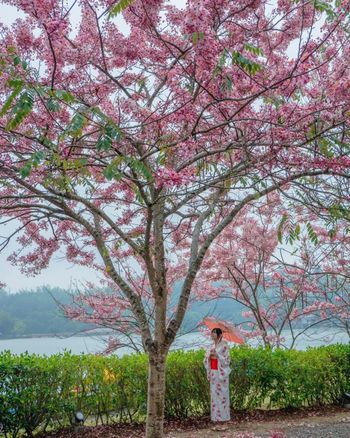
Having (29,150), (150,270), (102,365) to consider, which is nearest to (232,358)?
(102,365)

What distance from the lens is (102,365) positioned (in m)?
7.24

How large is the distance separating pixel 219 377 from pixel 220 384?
0.11 metres

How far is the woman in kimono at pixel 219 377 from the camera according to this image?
288 inches

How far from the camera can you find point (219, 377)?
7.42 metres

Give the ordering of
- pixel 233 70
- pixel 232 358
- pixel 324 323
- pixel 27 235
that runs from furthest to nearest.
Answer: pixel 324 323
pixel 27 235
pixel 232 358
pixel 233 70

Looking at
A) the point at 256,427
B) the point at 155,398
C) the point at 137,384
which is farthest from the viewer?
the point at 137,384

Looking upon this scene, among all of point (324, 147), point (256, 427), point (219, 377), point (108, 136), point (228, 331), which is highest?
point (324, 147)

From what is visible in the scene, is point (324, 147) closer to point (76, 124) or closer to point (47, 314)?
point (76, 124)

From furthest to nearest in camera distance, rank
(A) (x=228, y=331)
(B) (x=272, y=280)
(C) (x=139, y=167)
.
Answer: (B) (x=272, y=280)
(A) (x=228, y=331)
(C) (x=139, y=167)

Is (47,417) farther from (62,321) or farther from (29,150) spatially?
(62,321)

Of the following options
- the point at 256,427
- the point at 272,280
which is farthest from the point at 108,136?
the point at 272,280

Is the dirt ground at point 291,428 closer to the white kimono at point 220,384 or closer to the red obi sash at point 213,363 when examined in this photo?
the white kimono at point 220,384

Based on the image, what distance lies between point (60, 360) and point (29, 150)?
3.72m

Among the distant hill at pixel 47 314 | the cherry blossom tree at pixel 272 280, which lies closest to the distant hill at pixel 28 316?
the distant hill at pixel 47 314
